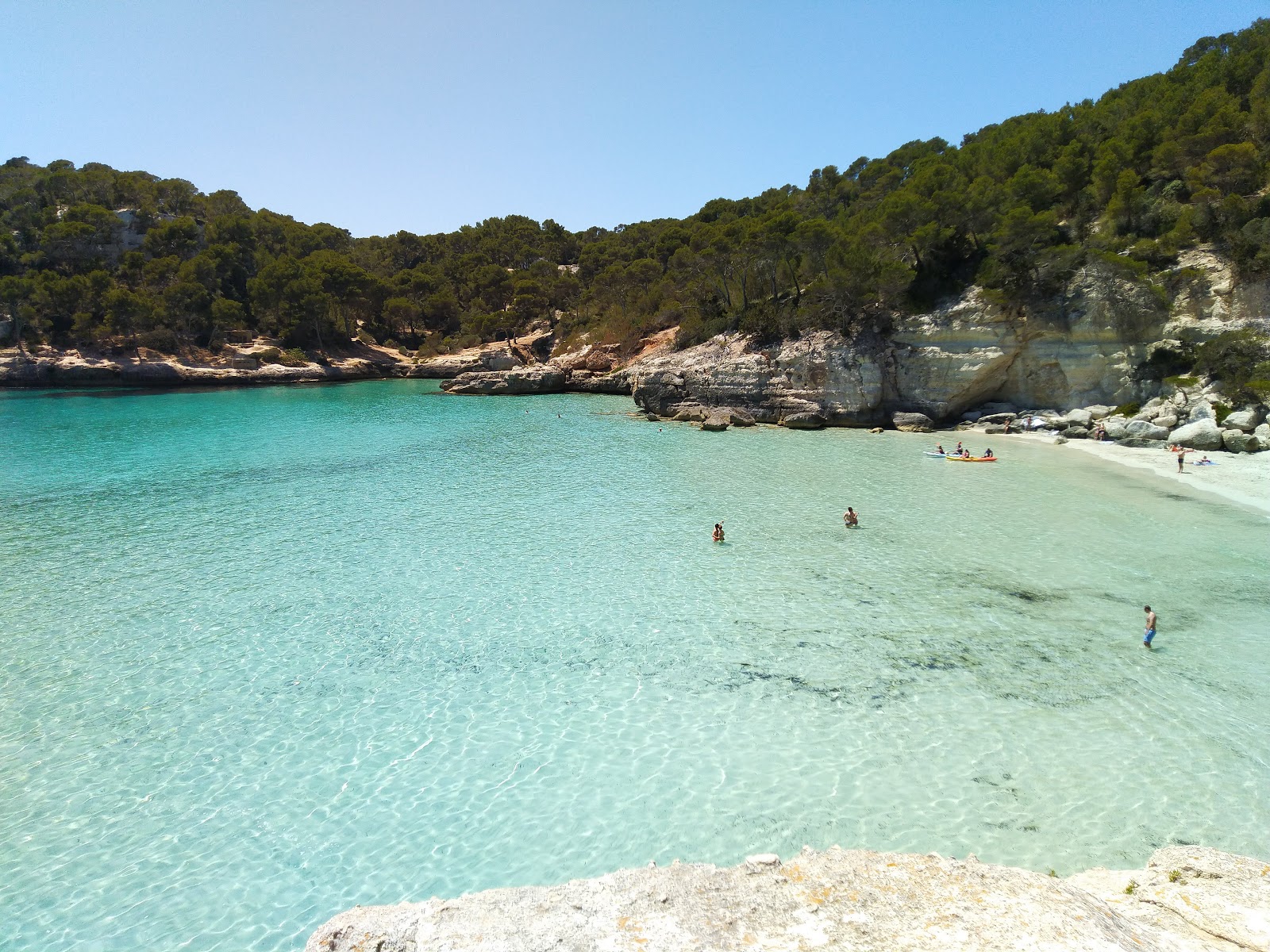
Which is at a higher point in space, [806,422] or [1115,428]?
[1115,428]

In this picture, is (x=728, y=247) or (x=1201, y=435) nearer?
(x=1201, y=435)

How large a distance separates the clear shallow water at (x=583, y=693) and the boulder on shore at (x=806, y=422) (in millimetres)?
12537

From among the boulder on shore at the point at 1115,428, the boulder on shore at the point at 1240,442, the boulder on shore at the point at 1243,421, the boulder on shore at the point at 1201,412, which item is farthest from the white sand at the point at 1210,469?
the boulder on shore at the point at 1201,412

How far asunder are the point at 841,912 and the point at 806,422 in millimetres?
29061

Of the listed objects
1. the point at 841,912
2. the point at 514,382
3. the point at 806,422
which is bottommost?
the point at 841,912

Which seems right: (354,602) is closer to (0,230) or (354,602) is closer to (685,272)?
(685,272)

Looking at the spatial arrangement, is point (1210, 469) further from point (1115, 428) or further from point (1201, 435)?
point (1115, 428)

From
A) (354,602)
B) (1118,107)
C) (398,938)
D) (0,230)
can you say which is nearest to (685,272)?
(1118,107)

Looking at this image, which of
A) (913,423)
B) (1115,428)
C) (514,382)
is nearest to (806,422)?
(913,423)

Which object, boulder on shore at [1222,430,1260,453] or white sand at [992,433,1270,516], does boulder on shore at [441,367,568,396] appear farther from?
boulder on shore at [1222,430,1260,453]

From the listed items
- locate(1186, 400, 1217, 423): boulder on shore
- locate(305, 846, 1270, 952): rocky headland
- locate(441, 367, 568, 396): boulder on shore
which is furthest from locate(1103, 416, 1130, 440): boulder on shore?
locate(441, 367, 568, 396): boulder on shore

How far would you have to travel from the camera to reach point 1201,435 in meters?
22.5

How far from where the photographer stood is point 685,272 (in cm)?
4753

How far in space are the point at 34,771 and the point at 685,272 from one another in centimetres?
4525
